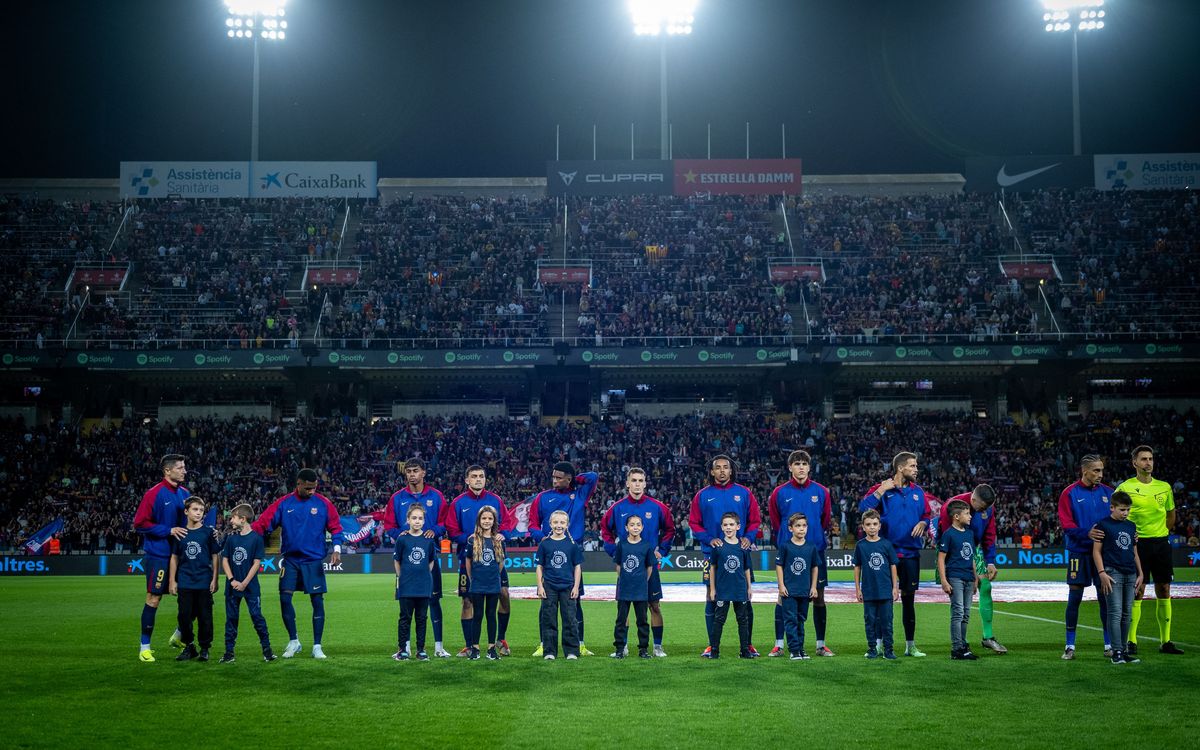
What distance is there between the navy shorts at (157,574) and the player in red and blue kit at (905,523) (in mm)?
8131

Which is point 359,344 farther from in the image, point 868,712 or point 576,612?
point 868,712

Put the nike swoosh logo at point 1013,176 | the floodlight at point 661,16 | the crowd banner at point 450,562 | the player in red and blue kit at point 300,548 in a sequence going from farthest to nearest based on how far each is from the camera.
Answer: the nike swoosh logo at point 1013,176
the floodlight at point 661,16
the crowd banner at point 450,562
the player in red and blue kit at point 300,548

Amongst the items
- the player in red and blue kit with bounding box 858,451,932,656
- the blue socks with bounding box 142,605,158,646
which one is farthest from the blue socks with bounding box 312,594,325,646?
the player in red and blue kit with bounding box 858,451,932,656

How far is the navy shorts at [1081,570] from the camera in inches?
460

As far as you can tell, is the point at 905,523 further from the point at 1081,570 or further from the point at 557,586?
the point at 557,586

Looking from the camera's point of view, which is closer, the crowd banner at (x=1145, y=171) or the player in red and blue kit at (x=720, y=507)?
the player in red and blue kit at (x=720, y=507)

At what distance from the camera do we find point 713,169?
5297 centimetres

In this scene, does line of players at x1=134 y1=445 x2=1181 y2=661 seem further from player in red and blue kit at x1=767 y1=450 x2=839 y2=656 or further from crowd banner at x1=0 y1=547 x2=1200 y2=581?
crowd banner at x1=0 y1=547 x2=1200 y2=581

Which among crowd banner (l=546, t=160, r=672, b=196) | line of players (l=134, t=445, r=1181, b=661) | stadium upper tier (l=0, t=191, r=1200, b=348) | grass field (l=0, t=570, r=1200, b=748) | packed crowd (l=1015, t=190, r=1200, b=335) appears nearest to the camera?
grass field (l=0, t=570, r=1200, b=748)

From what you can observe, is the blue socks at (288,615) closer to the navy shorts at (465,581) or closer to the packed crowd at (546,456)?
the navy shorts at (465,581)

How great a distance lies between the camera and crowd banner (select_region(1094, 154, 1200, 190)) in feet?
176

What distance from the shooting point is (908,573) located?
12.0m

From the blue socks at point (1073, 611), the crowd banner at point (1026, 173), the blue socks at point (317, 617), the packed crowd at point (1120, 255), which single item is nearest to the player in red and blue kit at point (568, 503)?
the blue socks at point (317, 617)

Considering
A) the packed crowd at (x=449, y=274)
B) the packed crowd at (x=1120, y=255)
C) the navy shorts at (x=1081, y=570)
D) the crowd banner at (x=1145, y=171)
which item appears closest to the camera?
the navy shorts at (x=1081, y=570)
